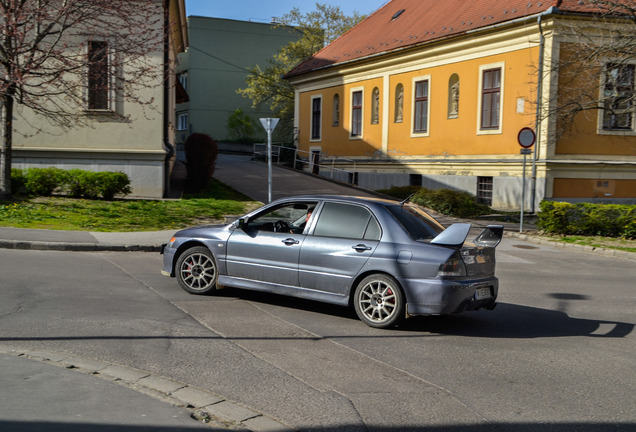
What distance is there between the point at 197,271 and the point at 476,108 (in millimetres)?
20897

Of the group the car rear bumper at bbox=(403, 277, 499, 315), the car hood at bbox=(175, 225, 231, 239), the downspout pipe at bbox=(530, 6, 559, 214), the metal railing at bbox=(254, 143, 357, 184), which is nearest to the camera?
the car rear bumper at bbox=(403, 277, 499, 315)

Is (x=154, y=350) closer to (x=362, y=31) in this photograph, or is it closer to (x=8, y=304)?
(x=8, y=304)

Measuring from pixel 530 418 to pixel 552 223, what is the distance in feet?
49.4

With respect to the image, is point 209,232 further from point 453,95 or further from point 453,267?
point 453,95

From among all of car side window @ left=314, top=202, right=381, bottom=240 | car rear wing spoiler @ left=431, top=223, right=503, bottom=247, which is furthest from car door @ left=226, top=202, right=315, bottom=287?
car rear wing spoiler @ left=431, top=223, right=503, bottom=247

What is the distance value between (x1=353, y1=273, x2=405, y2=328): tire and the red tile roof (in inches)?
777

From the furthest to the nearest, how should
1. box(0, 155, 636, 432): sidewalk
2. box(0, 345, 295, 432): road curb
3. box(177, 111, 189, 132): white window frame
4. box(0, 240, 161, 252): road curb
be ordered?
box(177, 111, 189, 132): white window frame < box(0, 240, 161, 252): road curb < box(0, 345, 295, 432): road curb < box(0, 155, 636, 432): sidewalk

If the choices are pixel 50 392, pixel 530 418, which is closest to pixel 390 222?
pixel 530 418

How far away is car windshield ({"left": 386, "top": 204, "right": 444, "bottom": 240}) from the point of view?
316 inches

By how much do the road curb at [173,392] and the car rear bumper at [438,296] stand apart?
312 cm

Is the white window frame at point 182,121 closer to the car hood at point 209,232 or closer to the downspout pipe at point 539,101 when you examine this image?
the downspout pipe at point 539,101

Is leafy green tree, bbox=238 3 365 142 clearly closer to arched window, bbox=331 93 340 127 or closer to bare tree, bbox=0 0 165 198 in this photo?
arched window, bbox=331 93 340 127

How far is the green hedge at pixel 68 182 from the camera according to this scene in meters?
19.0

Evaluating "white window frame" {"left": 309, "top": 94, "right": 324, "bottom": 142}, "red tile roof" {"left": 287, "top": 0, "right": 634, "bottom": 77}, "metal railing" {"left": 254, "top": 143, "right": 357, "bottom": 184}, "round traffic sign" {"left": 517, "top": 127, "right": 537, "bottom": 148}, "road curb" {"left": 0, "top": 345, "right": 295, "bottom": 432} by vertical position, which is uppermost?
"red tile roof" {"left": 287, "top": 0, "right": 634, "bottom": 77}
